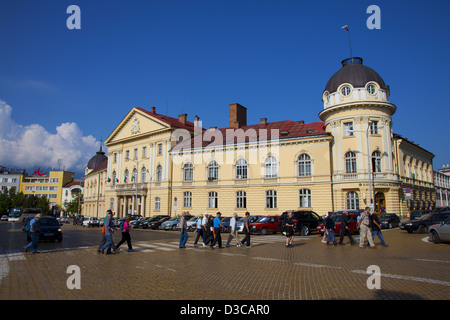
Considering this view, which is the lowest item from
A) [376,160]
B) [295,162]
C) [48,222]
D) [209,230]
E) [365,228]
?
[209,230]

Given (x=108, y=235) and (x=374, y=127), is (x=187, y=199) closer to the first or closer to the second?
(x=374, y=127)

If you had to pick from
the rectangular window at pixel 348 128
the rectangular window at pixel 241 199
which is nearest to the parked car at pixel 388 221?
the rectangular window at pixel 348 128

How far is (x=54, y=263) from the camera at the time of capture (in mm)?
11180

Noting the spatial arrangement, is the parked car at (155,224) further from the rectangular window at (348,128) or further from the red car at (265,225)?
the rectangular window at (348,128)

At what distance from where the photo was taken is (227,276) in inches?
363

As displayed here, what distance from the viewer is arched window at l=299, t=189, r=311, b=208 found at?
36656 millimetres

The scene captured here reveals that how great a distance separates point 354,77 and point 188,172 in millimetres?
24910

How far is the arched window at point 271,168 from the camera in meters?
39.3

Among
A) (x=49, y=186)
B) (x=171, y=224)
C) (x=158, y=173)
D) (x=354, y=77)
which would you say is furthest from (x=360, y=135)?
(x=49, y=186)

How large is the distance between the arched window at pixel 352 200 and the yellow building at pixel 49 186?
105647 millimetres

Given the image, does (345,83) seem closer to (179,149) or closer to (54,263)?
(179,149)

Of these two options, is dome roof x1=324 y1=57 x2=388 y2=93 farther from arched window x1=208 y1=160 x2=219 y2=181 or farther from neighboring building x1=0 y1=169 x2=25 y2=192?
neighboring building x1=0 y1=169 x2=25 y2=192

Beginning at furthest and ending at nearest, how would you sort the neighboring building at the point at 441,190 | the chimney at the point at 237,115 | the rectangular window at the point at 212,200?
the neighboring building at the point at 441,190 < the chimney at the point at 237,115 < the rectangular window at the point at 212,200
